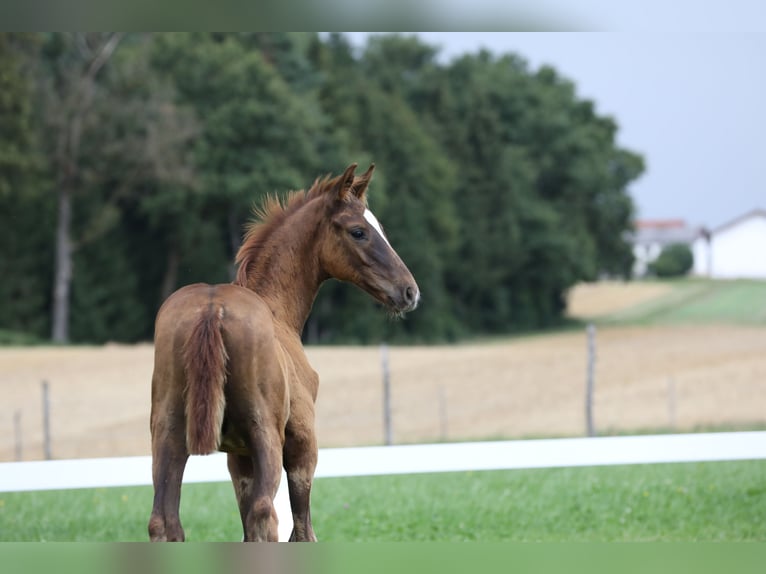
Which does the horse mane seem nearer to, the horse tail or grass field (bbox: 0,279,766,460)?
the horse tail

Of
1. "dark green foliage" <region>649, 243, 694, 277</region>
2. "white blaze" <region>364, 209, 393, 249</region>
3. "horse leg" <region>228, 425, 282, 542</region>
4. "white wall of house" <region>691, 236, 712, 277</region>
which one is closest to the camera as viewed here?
"horse leg" <region>228, 425, 282, 542</region>

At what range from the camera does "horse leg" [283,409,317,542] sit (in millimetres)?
3084

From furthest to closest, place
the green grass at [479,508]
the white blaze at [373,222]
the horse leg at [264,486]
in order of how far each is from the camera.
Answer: the green grass at [479,508] → the white blaze at [373,222] → the horse leg at [264,486]

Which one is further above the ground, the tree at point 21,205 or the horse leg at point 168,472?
the tree at point 21,205

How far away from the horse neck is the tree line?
772 inches

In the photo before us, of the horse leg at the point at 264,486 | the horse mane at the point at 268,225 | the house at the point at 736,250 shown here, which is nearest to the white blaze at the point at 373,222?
the horse mane at the point at 268,225

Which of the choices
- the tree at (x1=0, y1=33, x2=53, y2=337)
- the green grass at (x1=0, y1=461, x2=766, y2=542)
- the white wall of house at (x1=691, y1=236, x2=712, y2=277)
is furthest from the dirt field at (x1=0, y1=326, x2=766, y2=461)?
the green grass at (x1=0, y1=461, x2=766, y2=542)

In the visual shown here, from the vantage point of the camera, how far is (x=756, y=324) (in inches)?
934

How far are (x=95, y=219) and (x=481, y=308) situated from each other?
35.8ft

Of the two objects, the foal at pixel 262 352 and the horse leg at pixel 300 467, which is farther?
the horse leg at pixel 300 467

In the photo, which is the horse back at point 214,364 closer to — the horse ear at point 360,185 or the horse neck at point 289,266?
the horse neck at point 289,266

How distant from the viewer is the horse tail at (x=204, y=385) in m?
2.65

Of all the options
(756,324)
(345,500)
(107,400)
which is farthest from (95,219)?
(345,500)

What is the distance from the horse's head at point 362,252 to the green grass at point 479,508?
2.70m
